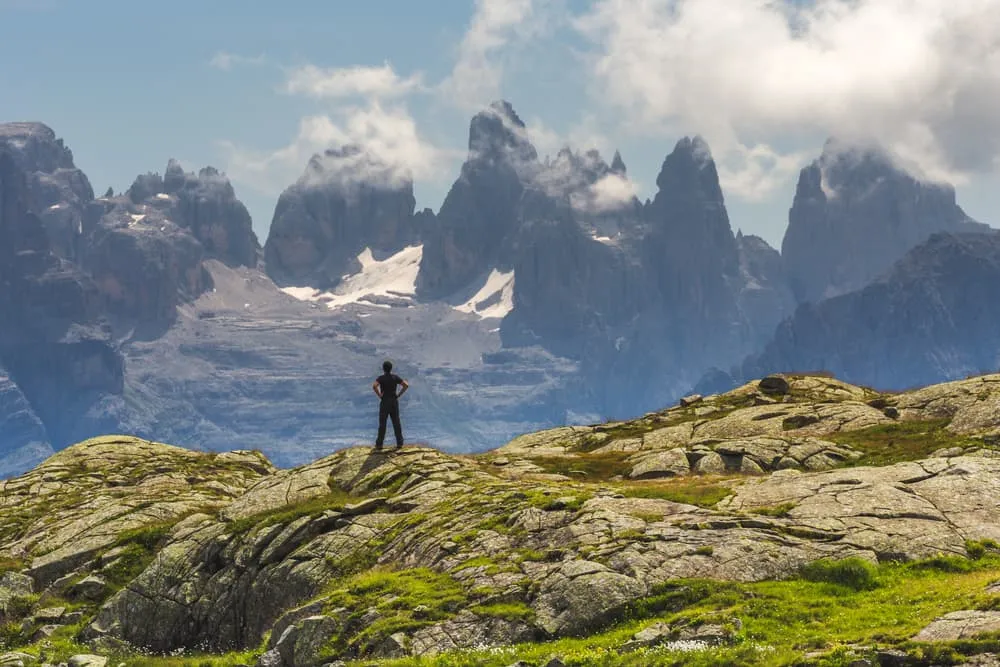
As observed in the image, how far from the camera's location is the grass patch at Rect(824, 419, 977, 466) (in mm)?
43156

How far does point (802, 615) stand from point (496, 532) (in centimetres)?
1184

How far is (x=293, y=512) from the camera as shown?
41.5m

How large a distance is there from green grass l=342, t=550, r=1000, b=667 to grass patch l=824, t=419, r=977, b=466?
14.4 m

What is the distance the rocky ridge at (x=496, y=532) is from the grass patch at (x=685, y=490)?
0.52ft

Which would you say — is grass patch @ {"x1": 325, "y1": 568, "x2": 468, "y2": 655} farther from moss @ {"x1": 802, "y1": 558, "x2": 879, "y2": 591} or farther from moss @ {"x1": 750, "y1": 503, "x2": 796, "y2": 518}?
moss @ {"x1": 750, "y1": 503, "x2": 796, "y2": 518}

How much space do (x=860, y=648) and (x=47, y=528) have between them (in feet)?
141

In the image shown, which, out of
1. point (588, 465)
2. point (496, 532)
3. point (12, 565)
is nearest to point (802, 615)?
point (496, 532)

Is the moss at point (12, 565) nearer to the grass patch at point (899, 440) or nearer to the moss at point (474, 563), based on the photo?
the moss at point (474, 563)

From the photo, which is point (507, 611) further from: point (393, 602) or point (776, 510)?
point (776, 510)

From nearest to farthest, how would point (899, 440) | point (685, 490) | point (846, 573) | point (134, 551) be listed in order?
point (846, 573) → point (685, 490) → point (134, 551) → point (899, 440)

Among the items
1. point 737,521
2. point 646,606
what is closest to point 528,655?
point 646,606

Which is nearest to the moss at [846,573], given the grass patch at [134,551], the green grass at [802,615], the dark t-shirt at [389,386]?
the green grass at [802,615]

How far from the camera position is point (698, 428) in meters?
58.2

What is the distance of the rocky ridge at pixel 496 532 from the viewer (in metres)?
28.2
